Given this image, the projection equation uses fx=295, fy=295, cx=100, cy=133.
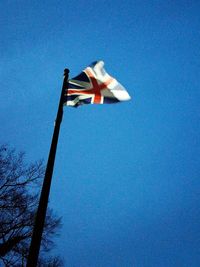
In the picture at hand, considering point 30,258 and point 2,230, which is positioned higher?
point 2,230

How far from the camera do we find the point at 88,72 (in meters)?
8.34

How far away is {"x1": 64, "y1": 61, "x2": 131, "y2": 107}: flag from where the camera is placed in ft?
26.1

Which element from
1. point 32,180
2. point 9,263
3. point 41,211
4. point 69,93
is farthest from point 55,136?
point 9,263

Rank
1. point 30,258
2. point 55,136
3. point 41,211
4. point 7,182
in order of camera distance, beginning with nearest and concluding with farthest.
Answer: point 30,258, point 41,211, point 55,136, point 7,182

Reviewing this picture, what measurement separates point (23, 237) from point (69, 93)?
43.4 feet

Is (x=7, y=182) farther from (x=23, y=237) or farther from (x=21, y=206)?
(x=23, y=237)

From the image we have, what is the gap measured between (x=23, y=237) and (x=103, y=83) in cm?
1344

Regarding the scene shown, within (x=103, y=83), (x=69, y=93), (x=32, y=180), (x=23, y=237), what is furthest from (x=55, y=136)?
(x=23, y=237)

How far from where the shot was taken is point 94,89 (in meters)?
8.27

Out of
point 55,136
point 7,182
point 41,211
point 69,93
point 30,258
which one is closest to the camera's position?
point 30,258

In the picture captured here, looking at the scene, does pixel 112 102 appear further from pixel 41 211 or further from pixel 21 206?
pixel 21 206

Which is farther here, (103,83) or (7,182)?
(7,182)

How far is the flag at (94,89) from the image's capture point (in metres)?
7.96

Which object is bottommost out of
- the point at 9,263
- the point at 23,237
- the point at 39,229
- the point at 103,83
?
the point at 39,229
